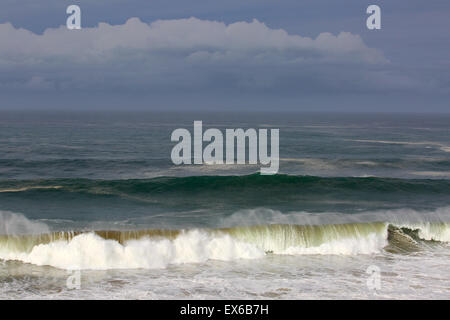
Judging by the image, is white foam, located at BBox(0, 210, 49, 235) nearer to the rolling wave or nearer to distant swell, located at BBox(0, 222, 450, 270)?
distant swell, located at BBox(0, 222, 450, 270)

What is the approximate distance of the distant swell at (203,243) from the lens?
1503cm

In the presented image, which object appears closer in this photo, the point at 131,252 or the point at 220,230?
the point at 131,252

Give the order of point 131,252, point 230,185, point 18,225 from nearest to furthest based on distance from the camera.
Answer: point 131,252, point 18,225, point 230,185

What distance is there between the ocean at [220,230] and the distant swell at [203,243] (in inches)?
1.9

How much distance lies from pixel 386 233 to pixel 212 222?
7.06 m

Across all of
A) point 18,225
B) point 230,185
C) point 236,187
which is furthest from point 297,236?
point 18,225

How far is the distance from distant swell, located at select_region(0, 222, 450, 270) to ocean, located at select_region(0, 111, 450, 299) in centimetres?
5

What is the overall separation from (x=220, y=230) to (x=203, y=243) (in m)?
1.44

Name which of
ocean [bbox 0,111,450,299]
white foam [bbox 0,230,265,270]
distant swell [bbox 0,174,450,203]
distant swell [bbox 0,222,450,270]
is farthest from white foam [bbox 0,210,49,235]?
distant swell [bbox 0,174,450,203]

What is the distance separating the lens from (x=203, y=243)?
16250mm

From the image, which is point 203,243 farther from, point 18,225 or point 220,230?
point 18,225

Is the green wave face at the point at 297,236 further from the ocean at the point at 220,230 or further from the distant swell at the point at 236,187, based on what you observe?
the distant swell at the point at 236,187

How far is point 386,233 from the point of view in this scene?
18125mm
